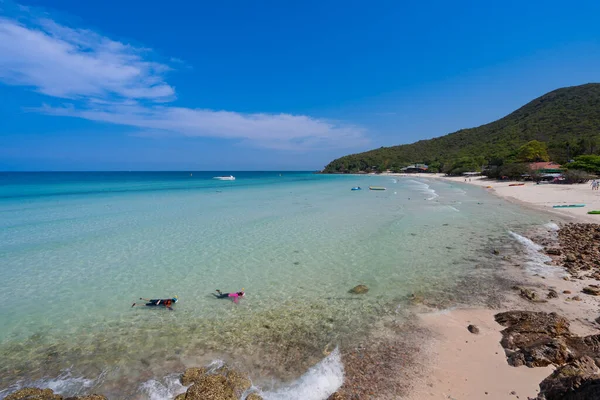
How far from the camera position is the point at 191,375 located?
4.96 metres

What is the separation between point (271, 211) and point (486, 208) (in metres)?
17.7

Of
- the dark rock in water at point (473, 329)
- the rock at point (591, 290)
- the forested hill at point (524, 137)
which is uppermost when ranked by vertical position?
the forested hill at point (524, 137)

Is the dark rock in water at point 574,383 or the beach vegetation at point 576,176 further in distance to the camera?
the beach vegetation at point 576,176

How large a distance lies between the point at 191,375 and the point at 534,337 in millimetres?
6318

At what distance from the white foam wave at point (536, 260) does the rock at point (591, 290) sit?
1.36 metres

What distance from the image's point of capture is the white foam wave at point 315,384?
4.50m

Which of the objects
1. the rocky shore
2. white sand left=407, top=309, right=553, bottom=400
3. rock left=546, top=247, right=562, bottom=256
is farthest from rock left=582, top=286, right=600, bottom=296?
rock left=546, top=247, right=562, bottom=256

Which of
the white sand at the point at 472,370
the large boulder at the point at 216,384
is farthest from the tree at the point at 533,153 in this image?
the large boulder at the point at 216,384

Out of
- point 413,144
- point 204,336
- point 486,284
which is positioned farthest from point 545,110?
point 204,336

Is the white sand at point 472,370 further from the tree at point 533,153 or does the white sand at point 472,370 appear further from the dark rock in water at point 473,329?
the tree at point 533,153

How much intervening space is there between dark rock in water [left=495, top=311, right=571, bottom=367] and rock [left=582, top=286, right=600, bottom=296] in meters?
2.27

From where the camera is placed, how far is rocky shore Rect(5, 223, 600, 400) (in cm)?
431

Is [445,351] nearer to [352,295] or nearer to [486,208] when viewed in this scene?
[352,295]

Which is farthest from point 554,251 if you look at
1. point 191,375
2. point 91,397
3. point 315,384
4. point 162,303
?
point 91,397
